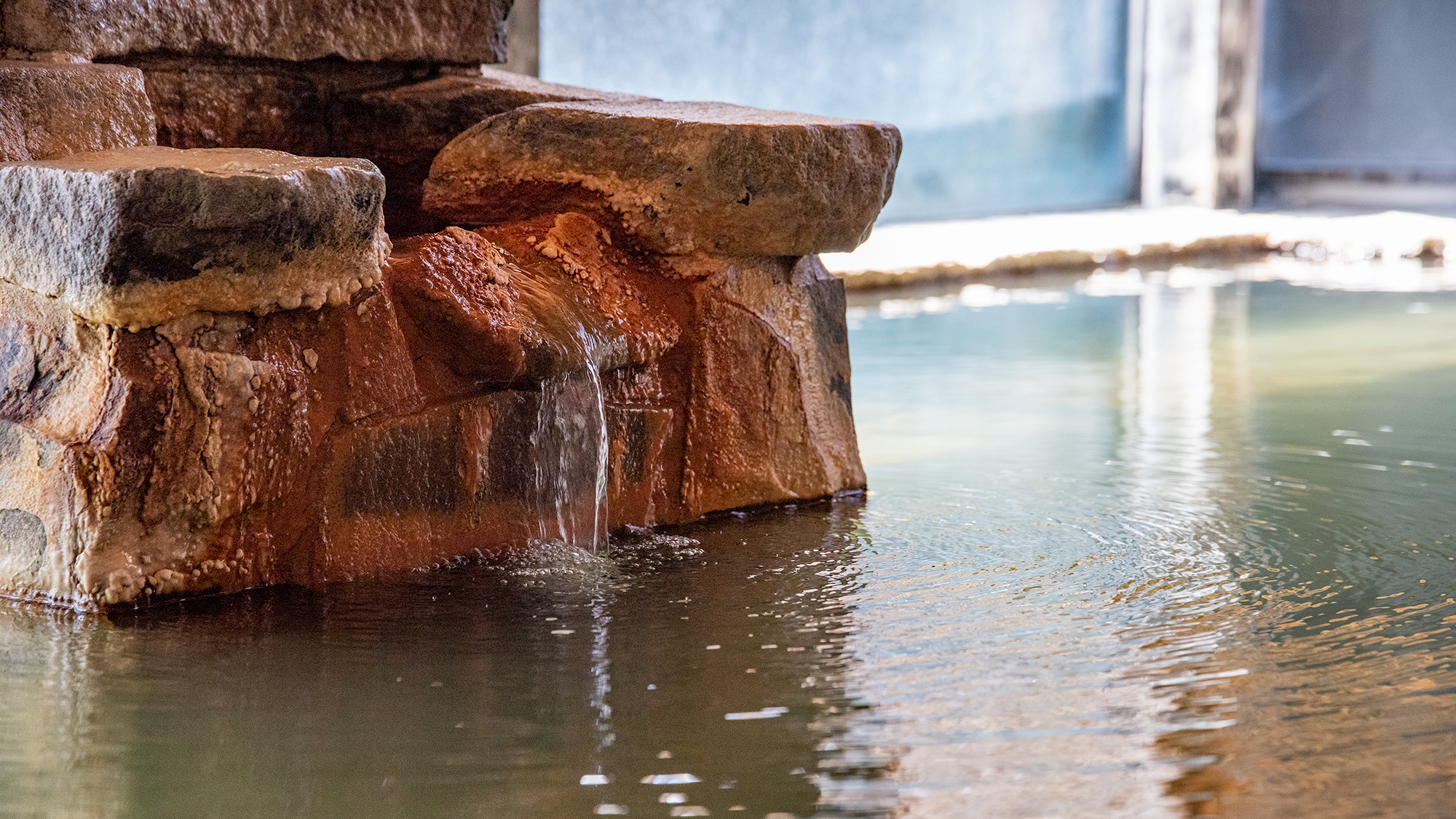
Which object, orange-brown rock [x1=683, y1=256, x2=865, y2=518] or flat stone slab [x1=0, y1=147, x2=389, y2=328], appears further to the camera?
orange-brown rock [x1=683, y1=256, x2=865, y2=518]

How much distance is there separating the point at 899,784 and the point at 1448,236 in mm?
8274

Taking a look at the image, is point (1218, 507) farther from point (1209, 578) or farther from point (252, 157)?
point (252, 157)

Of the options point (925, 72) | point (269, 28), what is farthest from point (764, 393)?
point (925, 72)

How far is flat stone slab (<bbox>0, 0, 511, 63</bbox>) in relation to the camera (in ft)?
9.07

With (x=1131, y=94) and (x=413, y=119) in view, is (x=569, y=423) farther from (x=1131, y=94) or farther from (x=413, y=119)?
(x=1131, y=94)

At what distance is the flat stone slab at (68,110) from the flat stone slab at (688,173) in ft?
2.05

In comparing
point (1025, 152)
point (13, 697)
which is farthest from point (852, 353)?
point (1025, 152)

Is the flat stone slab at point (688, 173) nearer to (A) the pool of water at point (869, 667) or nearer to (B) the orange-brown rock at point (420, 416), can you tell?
(B) the orange-brown rock at point (420, 416)

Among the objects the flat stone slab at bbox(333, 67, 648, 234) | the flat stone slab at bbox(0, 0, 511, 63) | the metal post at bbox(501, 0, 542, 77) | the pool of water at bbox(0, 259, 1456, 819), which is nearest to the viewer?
the pool of water at bbox(0, 259, 1456, 819)

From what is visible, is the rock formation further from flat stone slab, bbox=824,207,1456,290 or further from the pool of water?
flat stone slab, bbox=824,207,1456,290

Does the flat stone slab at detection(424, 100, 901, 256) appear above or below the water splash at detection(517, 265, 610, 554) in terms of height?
above

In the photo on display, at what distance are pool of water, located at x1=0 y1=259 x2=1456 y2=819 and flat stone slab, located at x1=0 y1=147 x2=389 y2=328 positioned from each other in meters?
0.49

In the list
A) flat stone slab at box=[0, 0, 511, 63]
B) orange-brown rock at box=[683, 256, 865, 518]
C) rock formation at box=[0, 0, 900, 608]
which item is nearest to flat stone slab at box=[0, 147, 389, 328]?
rock formation at box=[0, 0, 900, 608]

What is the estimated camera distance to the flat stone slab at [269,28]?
2.77 meters
